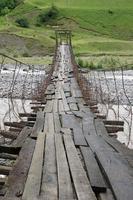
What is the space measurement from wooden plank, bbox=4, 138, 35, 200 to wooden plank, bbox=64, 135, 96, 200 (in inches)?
15.4

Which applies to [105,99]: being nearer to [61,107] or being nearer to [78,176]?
[61,107]

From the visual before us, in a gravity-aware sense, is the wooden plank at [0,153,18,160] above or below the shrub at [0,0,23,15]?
below

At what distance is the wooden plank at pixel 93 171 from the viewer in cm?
473

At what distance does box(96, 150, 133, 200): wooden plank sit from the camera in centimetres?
458

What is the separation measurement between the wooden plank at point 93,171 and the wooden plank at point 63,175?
188mm

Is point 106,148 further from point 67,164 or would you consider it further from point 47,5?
point 47,5

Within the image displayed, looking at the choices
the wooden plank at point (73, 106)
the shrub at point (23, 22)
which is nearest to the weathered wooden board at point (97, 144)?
the wooden plank at point (73, 106)

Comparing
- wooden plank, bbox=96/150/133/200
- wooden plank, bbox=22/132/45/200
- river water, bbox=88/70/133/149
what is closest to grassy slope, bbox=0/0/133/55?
river water, bbox=88/70/133/149

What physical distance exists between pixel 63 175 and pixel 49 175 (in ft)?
0.41

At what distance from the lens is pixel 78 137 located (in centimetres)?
687

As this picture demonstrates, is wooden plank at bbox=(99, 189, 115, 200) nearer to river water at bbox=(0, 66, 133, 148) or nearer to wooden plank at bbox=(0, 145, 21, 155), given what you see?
wooden plank at bbox=(0, 145, 21, 155)

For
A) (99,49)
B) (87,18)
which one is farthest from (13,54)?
(87,18)

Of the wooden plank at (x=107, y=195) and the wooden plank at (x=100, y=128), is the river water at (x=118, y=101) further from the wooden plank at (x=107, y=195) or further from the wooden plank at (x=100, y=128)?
the wooden plank at (x=107, y=195)

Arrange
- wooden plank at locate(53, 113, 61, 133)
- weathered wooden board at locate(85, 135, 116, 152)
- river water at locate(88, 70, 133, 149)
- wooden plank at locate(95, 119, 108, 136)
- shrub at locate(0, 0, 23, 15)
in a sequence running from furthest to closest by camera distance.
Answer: shrub at locate(0, 0, 23, 15), river water at locate(88, 70, 133, 149), wooden plank at locate(53, 113, 61, 133), wooden plank at locate(95, 119, 108, 136), weathered wooden board at locate(85, 135, 116, 152)
